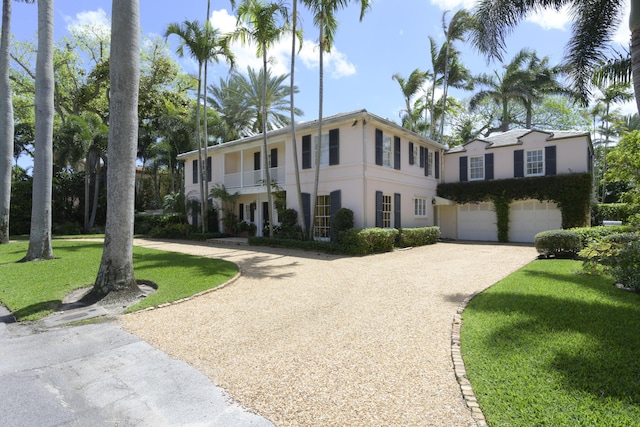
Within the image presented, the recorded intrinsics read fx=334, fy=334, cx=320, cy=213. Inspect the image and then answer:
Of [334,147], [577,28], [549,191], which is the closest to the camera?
[577,28]

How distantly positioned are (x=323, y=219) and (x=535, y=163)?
1191 centimetres

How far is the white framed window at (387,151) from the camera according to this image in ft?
51.7

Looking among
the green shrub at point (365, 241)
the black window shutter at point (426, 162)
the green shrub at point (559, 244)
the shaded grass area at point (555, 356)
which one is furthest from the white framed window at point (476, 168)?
the shaded grass area at point (555, 356)

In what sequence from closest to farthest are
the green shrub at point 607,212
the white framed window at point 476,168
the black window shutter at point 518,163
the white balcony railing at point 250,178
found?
the white balcony railing at point 250,178, the black window shutter at point 518,163, the green shrub at point 607,212, the white framed window at point 476,168

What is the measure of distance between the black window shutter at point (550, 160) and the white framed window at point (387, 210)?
862cm

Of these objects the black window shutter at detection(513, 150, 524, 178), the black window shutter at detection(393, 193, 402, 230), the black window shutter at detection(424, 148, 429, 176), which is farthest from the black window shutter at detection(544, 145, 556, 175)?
the black window shutter at detection(393, 193, 402, 230)

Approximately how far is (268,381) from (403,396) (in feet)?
4.44

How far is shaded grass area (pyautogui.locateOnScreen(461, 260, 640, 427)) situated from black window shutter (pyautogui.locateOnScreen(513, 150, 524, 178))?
43.2 feet

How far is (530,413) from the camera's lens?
273 centimetres

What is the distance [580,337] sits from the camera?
4195 millimetres

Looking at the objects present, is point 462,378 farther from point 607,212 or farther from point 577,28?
point 607,212

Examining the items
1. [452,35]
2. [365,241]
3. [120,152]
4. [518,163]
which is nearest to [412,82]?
[452,35]

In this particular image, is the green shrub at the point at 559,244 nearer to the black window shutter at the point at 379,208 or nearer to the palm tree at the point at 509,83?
the black window shutter at the point at 379,208

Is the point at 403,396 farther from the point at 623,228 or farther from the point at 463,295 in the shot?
the point at 623,228
